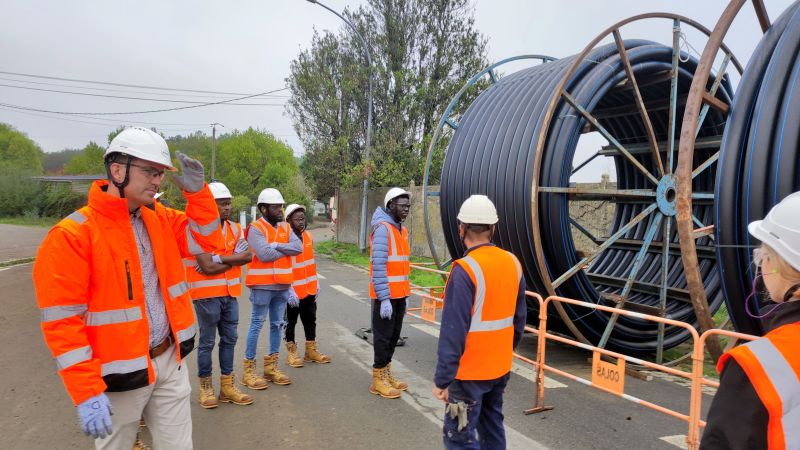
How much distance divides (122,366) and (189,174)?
1.15 metres

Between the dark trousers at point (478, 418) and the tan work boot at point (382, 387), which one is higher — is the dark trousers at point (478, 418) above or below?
above

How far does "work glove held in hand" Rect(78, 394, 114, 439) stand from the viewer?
2.20 meters

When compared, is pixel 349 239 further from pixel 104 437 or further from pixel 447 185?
pixel 104 437

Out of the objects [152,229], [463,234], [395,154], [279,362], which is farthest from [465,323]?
[395,154]

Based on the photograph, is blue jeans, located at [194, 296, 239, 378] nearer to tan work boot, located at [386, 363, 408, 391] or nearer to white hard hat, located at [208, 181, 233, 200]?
white hard hat, located at [208, 181, 233, 200]

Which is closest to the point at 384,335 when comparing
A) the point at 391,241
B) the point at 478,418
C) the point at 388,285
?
the point at 388,285

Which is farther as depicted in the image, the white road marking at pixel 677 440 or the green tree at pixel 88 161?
the green tree at pixel 88 161

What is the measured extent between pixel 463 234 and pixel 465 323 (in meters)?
0.57

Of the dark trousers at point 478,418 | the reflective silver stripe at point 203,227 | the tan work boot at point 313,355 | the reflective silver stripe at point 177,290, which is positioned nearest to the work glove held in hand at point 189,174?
the reflective silver stripe at point 203,227

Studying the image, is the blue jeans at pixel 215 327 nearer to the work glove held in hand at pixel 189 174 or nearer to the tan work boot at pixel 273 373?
the tan work boot at pixel 273 373

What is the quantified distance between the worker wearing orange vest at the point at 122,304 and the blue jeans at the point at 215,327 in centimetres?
157

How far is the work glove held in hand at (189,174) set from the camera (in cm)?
300

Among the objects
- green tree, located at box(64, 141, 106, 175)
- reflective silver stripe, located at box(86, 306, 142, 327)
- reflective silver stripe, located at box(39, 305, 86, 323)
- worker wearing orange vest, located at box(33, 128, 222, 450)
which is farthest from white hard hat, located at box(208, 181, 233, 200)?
green tree, located at box(64, 141, 106, 175)

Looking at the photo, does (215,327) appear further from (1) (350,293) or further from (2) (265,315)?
(1) (350,293)
